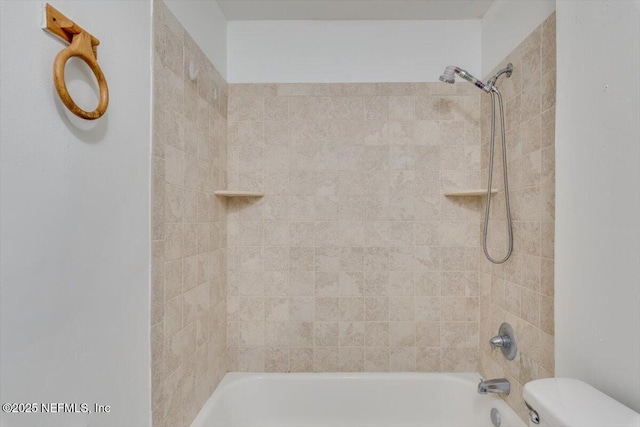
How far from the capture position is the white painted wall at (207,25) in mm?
1392

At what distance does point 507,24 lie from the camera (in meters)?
1.62

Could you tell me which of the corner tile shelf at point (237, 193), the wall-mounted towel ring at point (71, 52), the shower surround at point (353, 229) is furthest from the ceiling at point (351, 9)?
the wall-mounted towel ring at point (71, 52)

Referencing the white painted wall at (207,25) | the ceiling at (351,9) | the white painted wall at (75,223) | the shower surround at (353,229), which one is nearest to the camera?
the white painted wall at (75,223)

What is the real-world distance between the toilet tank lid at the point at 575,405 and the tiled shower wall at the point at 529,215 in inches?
17.3

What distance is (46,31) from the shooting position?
71 cm

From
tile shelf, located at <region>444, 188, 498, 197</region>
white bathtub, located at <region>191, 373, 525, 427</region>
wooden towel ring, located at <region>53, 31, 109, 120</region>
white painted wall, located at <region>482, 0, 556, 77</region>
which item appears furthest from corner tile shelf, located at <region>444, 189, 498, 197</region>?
wooden towel ring, located at <region>53, 31, 109, 120</region>

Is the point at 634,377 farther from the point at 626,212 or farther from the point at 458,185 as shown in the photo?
the point at 458,185

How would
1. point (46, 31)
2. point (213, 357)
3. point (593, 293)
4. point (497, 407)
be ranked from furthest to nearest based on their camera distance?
point (213, 357)
point (497, 407)
point (593, 293)
point (46, 31)

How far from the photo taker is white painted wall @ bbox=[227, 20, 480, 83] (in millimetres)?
1953

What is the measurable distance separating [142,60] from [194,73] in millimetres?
398

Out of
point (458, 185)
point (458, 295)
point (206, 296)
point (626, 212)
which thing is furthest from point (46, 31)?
point (458, 295)

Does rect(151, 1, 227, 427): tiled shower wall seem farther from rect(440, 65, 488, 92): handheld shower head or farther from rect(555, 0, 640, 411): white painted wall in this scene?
rect(555, 0, 640, 411): white painted wall

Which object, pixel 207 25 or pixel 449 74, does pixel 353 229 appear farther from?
pixel 207 25

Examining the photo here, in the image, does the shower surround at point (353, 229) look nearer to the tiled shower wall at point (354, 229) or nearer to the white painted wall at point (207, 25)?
the tiled shower wall at point (354, 229)
